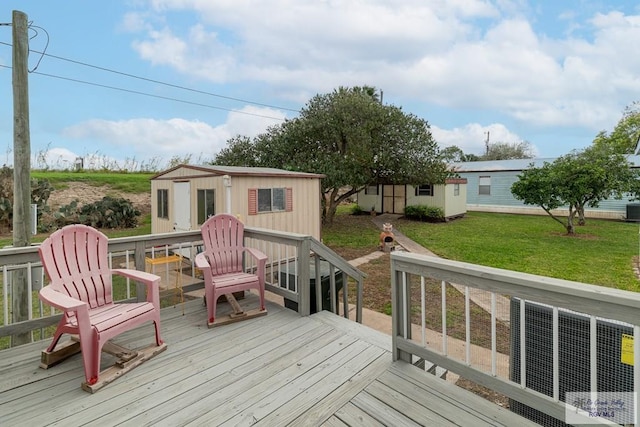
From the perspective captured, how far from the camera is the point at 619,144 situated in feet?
81.4

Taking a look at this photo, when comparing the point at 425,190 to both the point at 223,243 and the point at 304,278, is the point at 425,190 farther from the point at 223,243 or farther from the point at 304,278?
the point at 223,243

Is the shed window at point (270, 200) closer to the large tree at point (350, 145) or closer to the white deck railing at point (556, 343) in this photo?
the large tree at point (350, 145)

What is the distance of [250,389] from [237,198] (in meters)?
5.12

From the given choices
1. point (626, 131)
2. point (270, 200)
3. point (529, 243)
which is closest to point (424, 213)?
point (529, 243)

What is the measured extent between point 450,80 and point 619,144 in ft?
70.8

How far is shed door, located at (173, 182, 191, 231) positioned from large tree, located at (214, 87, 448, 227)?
475 centimetres

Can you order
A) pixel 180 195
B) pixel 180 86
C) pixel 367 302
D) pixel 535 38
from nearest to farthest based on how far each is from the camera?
pixel 367 302 < pixel 180 195 < pixel 535 38 < pixel 180 86

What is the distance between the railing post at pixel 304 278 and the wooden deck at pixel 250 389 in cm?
50

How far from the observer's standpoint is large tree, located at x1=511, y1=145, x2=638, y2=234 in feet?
33.7

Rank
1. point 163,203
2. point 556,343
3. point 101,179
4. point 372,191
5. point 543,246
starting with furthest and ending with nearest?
1. point 372,191
2. point 101,179
3. point 543,246
4. point 163,203
5. point 556,343

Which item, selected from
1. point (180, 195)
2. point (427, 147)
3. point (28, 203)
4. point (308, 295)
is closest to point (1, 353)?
point (28, 203)

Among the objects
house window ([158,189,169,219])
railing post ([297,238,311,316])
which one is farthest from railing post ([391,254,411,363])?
house window ([158,189,169,219])

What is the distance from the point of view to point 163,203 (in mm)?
8719

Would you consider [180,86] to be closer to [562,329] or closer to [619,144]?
[562,329]
